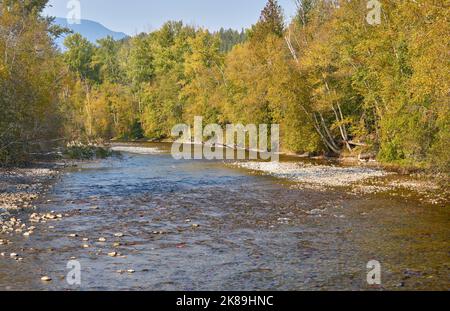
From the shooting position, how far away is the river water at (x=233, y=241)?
13500 mm

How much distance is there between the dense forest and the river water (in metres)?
7.89

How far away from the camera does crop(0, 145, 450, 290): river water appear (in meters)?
13.5

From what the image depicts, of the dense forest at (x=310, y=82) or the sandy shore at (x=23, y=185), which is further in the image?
the dense forest at (x=310, y=82)

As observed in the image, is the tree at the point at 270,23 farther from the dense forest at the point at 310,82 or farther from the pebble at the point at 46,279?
the pebble at the point at 46,279

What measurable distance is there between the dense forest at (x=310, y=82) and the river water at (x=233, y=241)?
7.89m

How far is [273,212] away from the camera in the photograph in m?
23.3

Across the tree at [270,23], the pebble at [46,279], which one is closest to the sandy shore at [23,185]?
the pebble at [46,279]

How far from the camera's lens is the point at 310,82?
51094mm

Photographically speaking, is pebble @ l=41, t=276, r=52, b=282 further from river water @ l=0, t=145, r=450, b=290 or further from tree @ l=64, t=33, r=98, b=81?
tree @ l=64, t=33, r=98, b=81

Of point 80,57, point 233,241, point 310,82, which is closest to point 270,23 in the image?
point 310,82

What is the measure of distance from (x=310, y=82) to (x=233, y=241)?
36070mm

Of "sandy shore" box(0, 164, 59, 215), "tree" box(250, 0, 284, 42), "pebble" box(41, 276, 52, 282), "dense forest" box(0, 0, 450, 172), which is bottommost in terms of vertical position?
"pebble" box(41, 276, 52, 282)

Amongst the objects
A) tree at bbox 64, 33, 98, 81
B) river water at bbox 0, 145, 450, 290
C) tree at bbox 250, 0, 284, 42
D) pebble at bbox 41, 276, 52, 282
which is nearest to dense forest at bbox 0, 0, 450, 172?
tree at bbox 250, 0, 284, 42

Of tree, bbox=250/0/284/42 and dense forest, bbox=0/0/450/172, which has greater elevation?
tree, bbox=250/0/284/42
